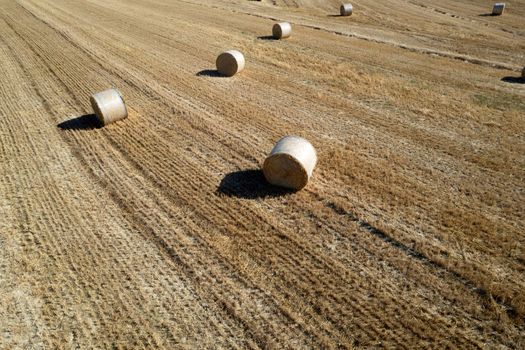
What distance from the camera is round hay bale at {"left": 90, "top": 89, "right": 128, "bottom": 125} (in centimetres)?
1276

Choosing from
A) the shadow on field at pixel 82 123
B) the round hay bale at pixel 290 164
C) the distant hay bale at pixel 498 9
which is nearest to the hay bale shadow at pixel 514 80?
the round hay bale at pixel 290 164

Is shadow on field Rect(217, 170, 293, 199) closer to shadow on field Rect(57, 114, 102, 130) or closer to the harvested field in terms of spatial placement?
the harvested field

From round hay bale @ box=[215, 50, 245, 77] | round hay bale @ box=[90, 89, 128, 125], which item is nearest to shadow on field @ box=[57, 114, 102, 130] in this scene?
round hay bale @ box=[90, 89, 128, 125]

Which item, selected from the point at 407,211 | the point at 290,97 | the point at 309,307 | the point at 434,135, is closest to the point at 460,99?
the point at 434,135

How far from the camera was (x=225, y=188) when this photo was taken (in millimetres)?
10008

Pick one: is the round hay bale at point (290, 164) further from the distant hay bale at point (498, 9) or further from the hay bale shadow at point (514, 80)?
the distant hay bale at point (498, 9)

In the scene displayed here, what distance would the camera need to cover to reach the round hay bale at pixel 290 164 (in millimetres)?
9359

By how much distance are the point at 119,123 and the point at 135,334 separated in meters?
8.58

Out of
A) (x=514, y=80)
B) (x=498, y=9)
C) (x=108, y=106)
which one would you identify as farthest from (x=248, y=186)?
(x=498, y=9)

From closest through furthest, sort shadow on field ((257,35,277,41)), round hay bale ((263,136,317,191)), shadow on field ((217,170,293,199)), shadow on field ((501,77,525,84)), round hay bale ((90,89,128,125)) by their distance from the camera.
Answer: round hay bale ((263,136,317,191)) → shadow on field ((217,170,293,199)) → round hay bale ((90,89,128,125)) → shadow on field ((501,77,525,84)) → shadow on field ((257,35,277,41))

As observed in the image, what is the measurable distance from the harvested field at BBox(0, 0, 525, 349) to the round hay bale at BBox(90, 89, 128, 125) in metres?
0.51

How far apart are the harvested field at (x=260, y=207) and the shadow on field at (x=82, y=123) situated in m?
0.11

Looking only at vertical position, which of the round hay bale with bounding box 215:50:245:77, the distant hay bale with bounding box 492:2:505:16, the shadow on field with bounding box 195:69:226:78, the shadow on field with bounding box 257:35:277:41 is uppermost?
the distant hay bale with bounding box 492:2:505:16

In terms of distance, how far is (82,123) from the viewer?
13445 mm
